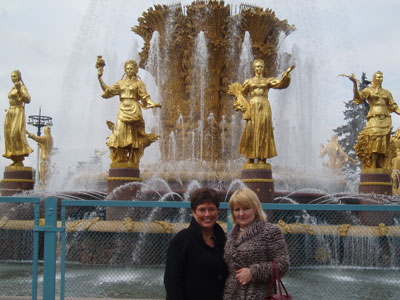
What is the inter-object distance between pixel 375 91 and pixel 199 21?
17.3 ft

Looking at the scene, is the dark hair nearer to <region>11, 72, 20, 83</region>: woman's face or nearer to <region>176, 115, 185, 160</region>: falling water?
<region>11, 72, 20, 83</region>: woman's face

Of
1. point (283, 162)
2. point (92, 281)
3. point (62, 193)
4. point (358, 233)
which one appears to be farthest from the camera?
point (283, 162)

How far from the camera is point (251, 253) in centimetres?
276

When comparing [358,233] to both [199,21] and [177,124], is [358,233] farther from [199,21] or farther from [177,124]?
[199,21]

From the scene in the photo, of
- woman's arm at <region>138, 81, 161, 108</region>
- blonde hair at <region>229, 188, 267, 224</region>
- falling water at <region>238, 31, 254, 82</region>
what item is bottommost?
blonde hair at <region>229, 188, 267, 224</region>

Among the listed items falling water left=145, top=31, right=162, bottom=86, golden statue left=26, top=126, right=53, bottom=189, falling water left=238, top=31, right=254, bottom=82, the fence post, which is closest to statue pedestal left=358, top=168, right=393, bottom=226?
falling water left=238, top=31, right=254, bottom=82

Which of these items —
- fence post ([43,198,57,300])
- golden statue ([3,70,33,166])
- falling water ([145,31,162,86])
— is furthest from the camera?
falling water ([145,31,162,86])

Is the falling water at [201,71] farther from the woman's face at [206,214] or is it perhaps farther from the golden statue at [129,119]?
the woman's face at [206,214]

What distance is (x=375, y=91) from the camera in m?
11.5

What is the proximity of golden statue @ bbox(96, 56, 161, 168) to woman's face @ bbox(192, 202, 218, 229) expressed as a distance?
25.0 ft

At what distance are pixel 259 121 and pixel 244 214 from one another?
764cm

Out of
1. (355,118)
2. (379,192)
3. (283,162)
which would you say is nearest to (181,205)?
(379,192)

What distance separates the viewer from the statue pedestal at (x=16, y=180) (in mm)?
12156

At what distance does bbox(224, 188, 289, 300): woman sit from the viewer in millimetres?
2713
